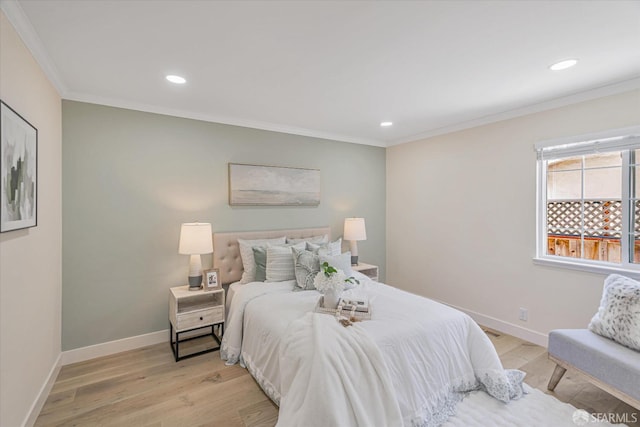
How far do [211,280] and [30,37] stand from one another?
86.5 inches

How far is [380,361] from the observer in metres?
1.75

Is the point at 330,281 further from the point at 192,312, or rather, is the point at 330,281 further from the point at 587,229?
the point at 587,229

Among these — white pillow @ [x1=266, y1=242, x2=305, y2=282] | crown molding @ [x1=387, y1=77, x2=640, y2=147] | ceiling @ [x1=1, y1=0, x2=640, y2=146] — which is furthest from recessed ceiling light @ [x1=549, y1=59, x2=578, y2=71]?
white pillow @ [x1=266, y1=242, x2=305, y2=282]

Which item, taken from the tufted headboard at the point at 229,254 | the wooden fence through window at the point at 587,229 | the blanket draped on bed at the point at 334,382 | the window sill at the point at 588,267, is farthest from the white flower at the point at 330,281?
the wooden fence through window at the point at 587,229

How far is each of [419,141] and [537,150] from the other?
1522 millimetres

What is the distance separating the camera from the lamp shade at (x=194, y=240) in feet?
9.25

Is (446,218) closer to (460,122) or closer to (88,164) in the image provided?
(460,122)

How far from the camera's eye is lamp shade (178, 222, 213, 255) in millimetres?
2818

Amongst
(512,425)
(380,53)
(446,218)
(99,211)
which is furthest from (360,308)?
(99,211)

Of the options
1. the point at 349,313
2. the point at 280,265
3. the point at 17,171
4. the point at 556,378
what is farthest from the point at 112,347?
the point at 556,378

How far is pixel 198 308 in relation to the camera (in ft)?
9.43

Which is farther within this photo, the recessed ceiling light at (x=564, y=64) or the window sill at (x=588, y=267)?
the window sill at (x=588, y=267)

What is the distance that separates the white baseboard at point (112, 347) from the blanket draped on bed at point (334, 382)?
1.89 m

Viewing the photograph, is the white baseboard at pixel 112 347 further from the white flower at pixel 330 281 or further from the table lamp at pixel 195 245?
the white flower at pixel 330 281
